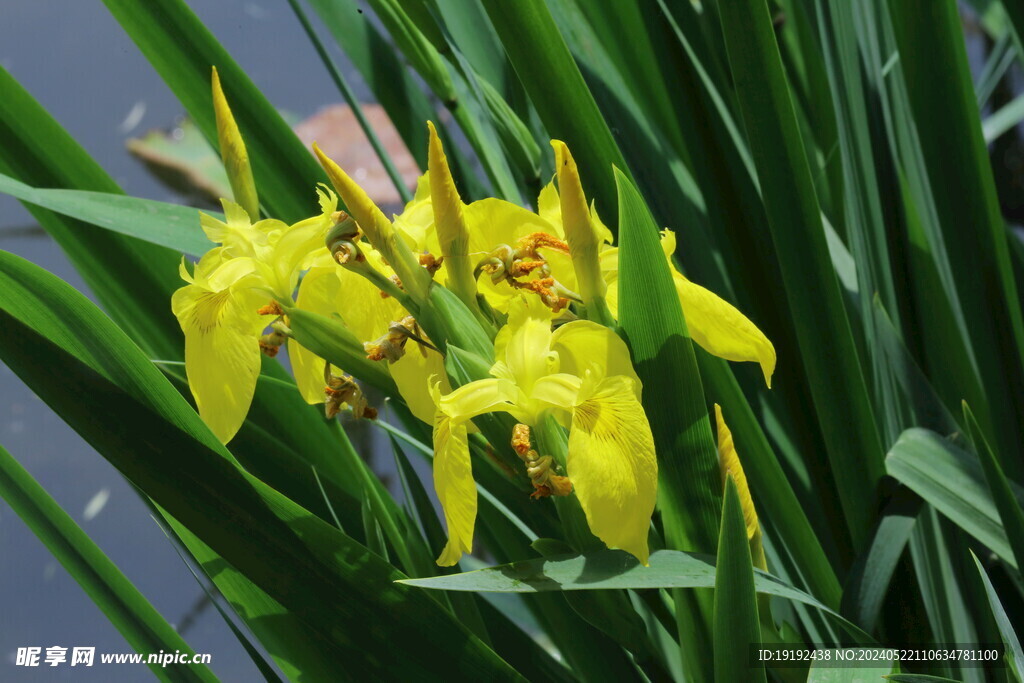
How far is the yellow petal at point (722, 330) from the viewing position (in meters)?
0.27

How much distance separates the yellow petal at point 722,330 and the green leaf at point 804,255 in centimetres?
11

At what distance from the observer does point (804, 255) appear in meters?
0.38

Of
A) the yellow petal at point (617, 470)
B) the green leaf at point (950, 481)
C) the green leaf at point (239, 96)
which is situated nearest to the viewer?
the yellow petal at point (617, 470)

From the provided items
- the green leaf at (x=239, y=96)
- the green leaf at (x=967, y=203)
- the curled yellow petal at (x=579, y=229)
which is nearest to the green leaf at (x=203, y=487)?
the curled yellow petal at (x=579, y=229)

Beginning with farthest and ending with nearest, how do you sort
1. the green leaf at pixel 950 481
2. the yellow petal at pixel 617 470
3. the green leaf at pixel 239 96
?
the green leaf at pixel 239 96
the green leaf at pixel 950 481
the yellow petal at pixel 617 470

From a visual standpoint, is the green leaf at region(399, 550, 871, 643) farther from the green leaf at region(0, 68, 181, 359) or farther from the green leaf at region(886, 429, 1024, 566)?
the green leaf at region(0, 68, 181, 359)

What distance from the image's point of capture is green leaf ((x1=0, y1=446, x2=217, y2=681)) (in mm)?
341

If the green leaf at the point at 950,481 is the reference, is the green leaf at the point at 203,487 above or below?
above

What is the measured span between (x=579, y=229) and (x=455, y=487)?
0.08 meters

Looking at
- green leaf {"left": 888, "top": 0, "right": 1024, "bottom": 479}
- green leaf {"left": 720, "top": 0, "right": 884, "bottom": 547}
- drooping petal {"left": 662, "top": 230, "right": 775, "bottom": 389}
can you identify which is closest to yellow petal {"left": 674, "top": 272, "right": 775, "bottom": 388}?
drooping petal {"left": 662, "top": 230, "right": 775, "bottom": 389}

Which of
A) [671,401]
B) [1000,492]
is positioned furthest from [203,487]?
[1000,492]

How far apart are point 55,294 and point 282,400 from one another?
185mm

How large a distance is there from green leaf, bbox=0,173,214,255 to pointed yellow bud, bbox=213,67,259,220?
6cm

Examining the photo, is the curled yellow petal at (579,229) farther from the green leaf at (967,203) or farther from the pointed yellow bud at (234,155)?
the green leaf at (967,203)
